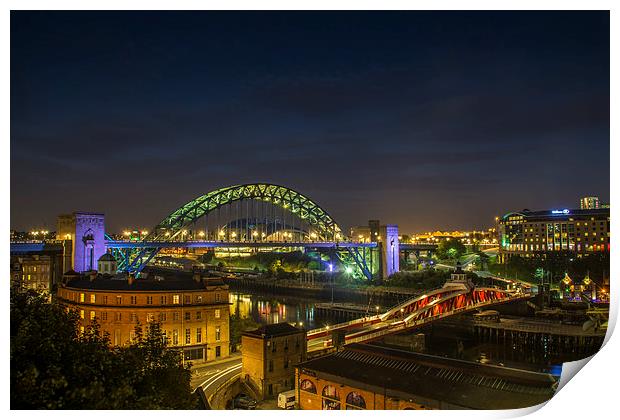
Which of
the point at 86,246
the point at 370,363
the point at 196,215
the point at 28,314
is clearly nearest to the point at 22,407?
the point at 28,314

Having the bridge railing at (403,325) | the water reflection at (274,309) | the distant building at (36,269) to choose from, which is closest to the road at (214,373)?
the bridge railing at (403,325)

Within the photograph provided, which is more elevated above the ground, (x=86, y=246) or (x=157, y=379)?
(x=86, y=246)

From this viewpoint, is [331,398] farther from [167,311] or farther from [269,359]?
[167,311]

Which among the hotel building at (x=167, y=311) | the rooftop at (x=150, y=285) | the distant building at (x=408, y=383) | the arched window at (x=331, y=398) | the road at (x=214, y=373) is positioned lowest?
the road at (x=214, y=373)

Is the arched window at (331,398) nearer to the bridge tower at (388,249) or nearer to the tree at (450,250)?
the bridge tower at (388,249)

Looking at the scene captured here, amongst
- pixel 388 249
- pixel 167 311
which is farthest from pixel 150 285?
pixel 388 249

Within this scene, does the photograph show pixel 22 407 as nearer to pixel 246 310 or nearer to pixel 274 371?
pixel 274 371
